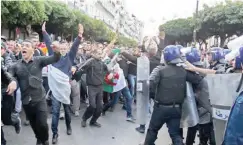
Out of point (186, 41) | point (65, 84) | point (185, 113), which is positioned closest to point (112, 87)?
point (65, 84)

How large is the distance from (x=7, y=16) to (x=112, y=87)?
1162cm

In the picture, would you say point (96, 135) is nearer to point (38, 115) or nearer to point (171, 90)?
point (38, 115)

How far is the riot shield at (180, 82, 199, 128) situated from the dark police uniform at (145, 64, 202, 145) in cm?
13

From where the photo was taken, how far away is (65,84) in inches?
264

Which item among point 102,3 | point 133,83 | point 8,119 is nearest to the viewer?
point 8,119

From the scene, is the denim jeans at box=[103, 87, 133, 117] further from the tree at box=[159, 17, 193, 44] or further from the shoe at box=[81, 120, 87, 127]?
the tree at box=[159, 17, 193, 44]

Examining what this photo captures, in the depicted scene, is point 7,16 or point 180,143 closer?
point 180,143

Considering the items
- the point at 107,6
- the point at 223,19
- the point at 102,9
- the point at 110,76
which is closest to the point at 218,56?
the point at 110,76

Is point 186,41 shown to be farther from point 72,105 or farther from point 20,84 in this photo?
point 20,84

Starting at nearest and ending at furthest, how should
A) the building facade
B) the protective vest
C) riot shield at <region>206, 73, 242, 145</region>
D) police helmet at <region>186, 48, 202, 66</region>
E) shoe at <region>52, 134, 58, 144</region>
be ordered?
riot shield at <region>206, 73, 242, 145</region>
the protective vest
police helmet at <region>186, 48, 202, 66</region>
shoe at <region>52, 134, 58, 144</region>
the building facade

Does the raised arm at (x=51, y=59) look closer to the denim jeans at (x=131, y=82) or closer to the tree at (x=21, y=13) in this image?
the denim jeans at (x=131, y=82)

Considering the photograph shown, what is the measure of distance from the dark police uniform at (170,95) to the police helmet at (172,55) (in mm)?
86

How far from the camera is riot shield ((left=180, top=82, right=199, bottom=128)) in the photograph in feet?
17.6

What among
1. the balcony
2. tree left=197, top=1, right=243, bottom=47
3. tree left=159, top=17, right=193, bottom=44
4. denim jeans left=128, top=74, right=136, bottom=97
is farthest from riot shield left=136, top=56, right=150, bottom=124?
the balcony
